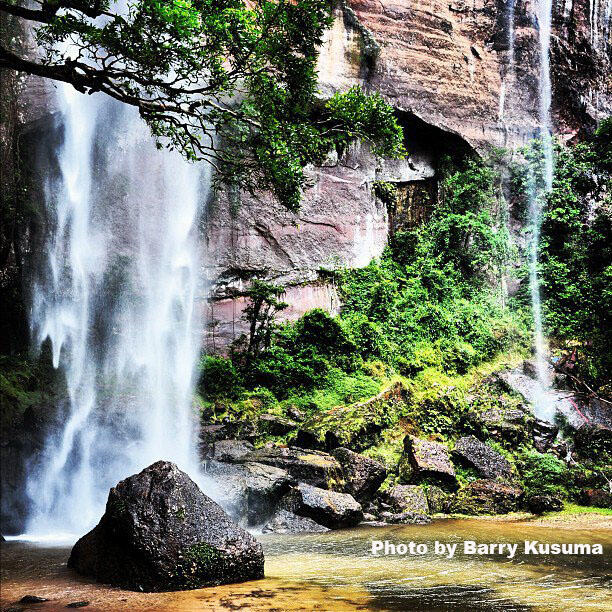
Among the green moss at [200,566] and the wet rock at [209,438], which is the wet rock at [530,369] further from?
the green moss at [200,566]

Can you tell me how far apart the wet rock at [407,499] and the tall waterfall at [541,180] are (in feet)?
20.9

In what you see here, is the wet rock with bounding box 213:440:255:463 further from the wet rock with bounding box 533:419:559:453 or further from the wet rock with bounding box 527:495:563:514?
the wet rock with bounding box 533:419:559:453

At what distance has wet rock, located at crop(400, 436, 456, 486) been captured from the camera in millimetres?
10398

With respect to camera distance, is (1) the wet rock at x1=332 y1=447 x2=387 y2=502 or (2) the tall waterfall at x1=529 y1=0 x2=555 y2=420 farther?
(2) the tall waterfall at x1=529 y1=0 x2=555 y2=420

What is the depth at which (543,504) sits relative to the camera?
390 inches

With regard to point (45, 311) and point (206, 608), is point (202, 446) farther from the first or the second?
point (206, 608)

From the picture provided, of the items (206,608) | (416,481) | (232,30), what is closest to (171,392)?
(416,481)

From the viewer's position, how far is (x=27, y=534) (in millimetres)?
8984

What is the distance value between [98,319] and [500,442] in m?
9.80

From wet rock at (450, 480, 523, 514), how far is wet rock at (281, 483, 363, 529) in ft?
7.21

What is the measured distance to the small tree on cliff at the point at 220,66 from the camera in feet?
20.3

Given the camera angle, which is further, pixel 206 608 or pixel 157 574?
pixel 157 574

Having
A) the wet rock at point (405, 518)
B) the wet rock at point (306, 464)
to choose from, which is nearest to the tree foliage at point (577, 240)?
the wet rock at point (405, 518)

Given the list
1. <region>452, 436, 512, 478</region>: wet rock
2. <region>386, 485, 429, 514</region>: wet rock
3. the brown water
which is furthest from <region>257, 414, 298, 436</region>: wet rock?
the brown water
